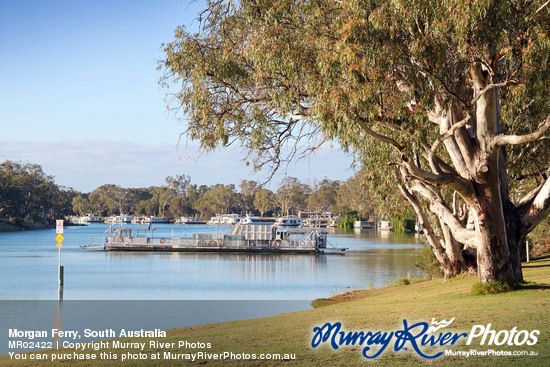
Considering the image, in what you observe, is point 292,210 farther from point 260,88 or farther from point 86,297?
point 260,88

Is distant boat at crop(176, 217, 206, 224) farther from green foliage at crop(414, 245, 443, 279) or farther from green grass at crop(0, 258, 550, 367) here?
green grass at crop(0, 258, 550, 367)

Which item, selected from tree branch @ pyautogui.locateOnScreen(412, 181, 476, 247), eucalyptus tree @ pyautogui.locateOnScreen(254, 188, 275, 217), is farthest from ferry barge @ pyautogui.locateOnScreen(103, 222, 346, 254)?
eucalyptus tree @ pyautogui.locateOnScreen(254, 188, 275, 217)

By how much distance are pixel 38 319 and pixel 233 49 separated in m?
8.81

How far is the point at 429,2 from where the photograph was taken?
30.7 feet

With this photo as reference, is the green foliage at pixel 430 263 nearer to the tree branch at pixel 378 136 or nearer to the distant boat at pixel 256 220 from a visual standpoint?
the tree branch at pixel 378 136

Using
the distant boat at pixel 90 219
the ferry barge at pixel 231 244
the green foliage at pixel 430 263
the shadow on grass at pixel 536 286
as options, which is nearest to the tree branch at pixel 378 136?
the shadow on grass at pixel 536 286

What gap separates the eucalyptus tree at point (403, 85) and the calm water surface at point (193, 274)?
921cm

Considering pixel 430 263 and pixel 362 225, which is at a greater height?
pixel 362 225

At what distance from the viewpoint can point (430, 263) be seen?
2091 cm

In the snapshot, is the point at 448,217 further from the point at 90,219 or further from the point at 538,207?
the point at 90,219
